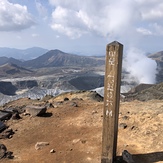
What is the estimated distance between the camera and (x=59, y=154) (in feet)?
30.5

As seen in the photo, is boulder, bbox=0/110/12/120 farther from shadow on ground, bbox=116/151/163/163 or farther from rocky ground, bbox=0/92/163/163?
shadow on ground, bbox=116/151/163/163

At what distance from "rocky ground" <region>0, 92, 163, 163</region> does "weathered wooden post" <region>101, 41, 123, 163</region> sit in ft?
2.73

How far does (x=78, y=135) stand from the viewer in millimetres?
11172

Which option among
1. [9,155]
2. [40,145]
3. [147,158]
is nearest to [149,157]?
[147,158]

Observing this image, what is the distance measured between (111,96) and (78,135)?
4.05m

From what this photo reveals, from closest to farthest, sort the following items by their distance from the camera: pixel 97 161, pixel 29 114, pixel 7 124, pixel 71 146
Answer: pixel 97 161, pixel 71 146, pixel 7 124, pixel 29 114

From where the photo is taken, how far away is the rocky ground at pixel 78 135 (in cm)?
912

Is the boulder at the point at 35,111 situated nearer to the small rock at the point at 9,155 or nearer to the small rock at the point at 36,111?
the small rock at the point at 36,111

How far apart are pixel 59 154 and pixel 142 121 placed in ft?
15.3

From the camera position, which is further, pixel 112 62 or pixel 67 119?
pixel 67 119

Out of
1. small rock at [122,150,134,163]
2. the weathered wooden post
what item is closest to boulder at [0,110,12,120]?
the weathered wooden post

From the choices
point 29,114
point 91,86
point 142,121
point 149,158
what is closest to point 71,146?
point 149,158

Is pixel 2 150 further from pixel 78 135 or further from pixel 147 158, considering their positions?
pixel 147 158

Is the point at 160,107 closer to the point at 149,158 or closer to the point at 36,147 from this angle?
the point at 149,158
